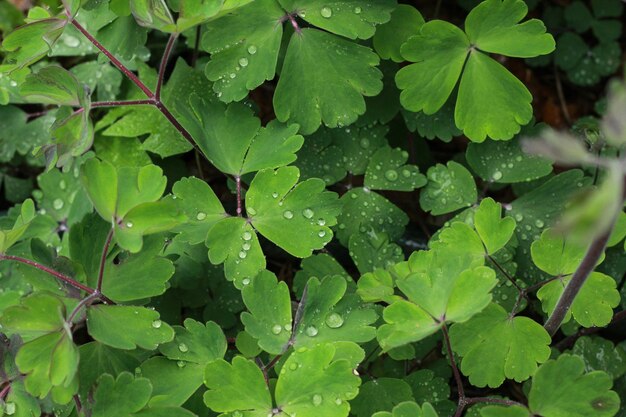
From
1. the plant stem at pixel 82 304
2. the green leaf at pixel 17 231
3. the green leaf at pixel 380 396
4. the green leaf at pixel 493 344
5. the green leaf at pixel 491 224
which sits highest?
the green leaf at pixel 17 231

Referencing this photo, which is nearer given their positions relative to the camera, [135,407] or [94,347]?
[135,407]

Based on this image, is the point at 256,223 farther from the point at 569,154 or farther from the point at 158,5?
the point at 569,154

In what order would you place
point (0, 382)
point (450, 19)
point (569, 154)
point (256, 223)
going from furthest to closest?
point (450, 19), point (256, 223), point (0, 382), point (569, 154)

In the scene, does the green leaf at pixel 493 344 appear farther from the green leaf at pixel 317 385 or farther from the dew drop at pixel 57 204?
the dew drop at pixel 57 204

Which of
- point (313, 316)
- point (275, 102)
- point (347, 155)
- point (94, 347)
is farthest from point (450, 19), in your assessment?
point (94, 347)

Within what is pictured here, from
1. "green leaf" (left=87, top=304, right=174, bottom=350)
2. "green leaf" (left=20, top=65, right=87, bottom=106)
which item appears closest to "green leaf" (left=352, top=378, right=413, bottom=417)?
"green leaf" (left=87, top=304, right=174, bottom=350)

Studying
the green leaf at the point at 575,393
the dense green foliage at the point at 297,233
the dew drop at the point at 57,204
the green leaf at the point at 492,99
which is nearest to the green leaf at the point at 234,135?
the dense green foliage at the point at 297,233
